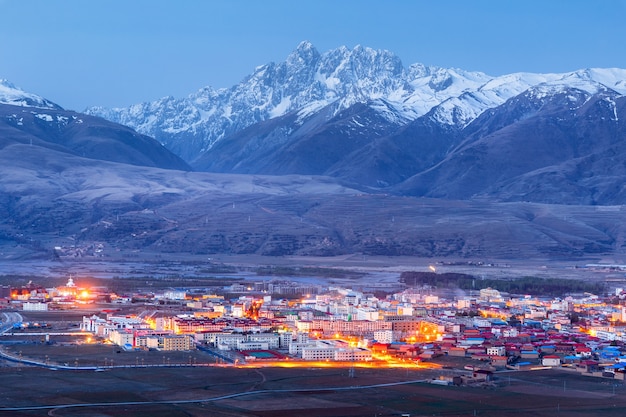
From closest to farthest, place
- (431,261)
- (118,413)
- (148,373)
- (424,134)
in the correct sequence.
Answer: (118,413), (148,373), (431,261), (424,134)

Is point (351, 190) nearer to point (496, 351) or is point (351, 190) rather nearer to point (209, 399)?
point (496, 351)

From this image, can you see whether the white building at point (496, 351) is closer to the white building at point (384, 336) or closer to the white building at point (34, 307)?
the white building at point (384, 336)

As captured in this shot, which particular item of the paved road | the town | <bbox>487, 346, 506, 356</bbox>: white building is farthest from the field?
<bbox>487, 346, 506, 356</bbox>: white building

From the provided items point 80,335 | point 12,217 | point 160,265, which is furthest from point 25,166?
point 80,335

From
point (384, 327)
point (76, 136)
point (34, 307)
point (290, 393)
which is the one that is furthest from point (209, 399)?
point (76, 136)

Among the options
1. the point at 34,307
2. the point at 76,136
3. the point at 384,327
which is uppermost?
the point at 76,136

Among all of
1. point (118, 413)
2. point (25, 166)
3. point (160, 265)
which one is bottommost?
point (118, 413)

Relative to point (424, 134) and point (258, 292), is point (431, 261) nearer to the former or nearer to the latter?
point (258, 292)
